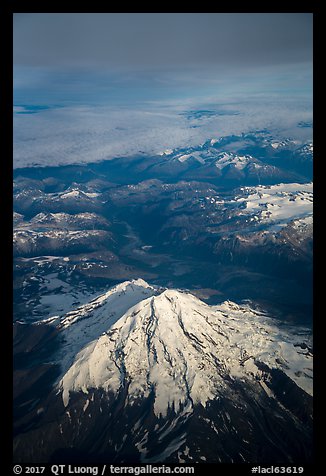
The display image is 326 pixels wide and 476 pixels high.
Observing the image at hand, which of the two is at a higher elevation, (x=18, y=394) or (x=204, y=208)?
(x=204, y=208)

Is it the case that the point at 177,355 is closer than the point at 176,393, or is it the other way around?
the point at 176,393
